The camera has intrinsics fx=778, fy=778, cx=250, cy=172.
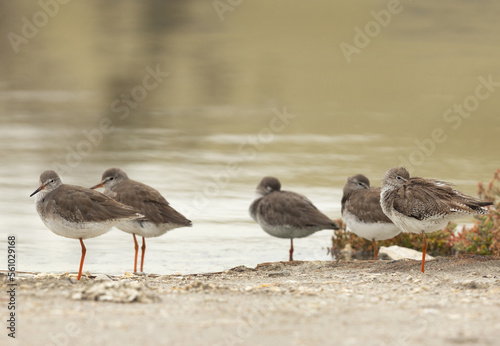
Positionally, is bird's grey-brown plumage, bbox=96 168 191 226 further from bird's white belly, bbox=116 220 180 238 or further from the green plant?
the green plant

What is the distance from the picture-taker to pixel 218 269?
40.8 feet

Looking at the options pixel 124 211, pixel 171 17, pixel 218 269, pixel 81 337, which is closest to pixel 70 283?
pixel 124 211

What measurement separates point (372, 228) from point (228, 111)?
14.2m

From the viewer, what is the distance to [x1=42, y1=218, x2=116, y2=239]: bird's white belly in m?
10.4

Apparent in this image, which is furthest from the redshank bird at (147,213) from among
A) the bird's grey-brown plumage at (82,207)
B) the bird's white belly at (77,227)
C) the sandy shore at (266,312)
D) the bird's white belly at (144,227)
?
the sandy shore at (266,312)

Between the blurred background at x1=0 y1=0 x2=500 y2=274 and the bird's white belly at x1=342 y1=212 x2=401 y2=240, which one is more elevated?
the blurred background at x1=0 y1=0 x2=500 y2=274

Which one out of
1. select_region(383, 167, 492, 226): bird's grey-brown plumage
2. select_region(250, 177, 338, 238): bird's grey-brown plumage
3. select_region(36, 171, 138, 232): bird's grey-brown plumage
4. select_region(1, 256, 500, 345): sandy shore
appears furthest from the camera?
select_region(250, 177, 338, 238): bird's grey-brown plumage

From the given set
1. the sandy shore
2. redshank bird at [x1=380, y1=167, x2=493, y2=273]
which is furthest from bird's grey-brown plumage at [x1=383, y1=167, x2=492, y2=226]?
the sandy shore

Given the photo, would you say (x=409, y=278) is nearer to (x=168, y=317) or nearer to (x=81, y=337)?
(x=168, y=317)

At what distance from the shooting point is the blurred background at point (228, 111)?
1496 cm

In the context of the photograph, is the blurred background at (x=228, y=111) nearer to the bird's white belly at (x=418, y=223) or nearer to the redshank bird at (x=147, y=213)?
the redshank bird at (x=147, y=213)

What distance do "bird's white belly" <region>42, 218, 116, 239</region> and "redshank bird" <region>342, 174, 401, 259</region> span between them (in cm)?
406

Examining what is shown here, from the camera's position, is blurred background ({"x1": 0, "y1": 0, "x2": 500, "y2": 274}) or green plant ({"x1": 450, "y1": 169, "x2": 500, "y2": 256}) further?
blurred background ({"x1": 0, "y1": 0, "x2": 500, "y2": 274})

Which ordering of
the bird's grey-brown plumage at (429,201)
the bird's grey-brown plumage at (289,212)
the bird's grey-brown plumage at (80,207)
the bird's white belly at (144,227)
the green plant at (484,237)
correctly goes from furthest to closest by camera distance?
the bird's grey-brown plumage at (289,212) → the green plant at (484,237) → the bird's white belly at (144,227) → the bird's grey-brown plumage at (80,207) → the bird's grey-brown plumage at (429,201)
